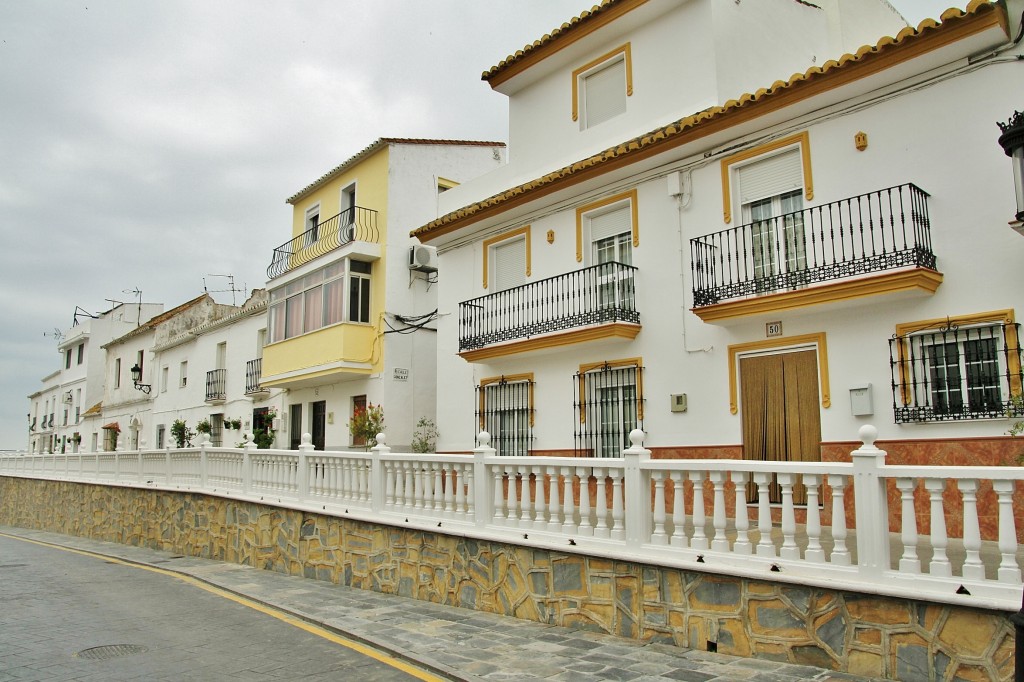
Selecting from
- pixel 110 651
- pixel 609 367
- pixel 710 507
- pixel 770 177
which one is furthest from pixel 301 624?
pixel 770 177

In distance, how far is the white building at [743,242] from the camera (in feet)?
29.1

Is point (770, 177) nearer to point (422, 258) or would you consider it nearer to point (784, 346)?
point (784, 346)

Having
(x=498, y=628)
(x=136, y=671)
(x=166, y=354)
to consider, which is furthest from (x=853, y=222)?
(x=166, y=354)

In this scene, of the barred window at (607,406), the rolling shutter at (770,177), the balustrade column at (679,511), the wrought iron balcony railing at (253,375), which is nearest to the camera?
the balustrade column at (679,511)

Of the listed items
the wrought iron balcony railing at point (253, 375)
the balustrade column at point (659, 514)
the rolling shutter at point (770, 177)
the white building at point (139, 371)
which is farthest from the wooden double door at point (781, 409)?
the white building at point (139, 371)

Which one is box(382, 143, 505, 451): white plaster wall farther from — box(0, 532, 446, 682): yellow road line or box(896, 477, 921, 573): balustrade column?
box(896, 477, 921, 573): balustrade column

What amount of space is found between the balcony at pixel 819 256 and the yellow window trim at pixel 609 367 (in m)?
1.60

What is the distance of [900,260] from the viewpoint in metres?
8.95

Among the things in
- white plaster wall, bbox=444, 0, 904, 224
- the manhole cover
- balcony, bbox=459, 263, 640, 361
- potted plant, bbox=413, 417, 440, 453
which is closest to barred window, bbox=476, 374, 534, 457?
balcony, bbox=459, 263, 640, 361

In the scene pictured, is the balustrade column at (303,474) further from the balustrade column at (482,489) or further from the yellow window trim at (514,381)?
the balustrade column at (482,489)

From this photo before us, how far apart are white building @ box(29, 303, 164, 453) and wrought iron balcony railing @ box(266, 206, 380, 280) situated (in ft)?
68.6

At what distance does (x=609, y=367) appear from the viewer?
12703 millimetres

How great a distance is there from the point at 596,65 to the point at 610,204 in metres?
3.22

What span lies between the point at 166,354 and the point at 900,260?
94.4 ft
